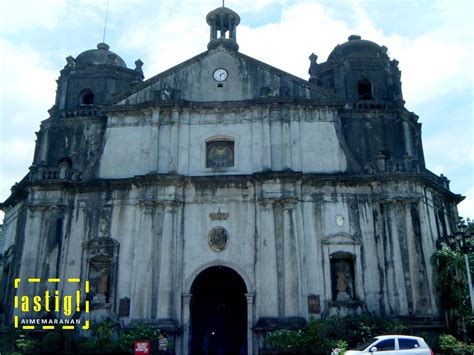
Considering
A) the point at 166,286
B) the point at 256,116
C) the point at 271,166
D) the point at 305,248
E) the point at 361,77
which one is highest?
the point at 361,77

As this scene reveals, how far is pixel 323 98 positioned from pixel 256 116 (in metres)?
2.96

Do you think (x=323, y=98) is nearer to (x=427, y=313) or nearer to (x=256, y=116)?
(x=256, y=116)

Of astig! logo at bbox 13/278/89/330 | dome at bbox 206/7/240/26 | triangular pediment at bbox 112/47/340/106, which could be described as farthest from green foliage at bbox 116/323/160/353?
dome at bbox 206/7/240/26

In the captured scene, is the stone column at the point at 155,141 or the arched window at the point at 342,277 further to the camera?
the stone column at the point at 155,141

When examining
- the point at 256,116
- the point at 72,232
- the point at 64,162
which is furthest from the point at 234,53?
the point at 72,232

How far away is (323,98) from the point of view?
2170 cm

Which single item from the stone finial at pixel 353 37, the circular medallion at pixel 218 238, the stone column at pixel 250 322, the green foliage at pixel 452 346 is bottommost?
the green foliage at pixel 452 346

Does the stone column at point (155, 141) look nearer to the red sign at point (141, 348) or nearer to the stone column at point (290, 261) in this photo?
the stone column at point (290, 261)

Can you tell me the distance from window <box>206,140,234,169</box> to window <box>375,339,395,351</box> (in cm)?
950

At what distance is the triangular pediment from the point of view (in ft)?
71.6

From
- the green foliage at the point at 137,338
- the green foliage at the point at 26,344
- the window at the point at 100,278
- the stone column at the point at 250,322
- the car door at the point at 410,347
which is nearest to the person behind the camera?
the car door at the point at 410,347

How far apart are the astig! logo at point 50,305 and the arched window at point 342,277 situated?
365 inches

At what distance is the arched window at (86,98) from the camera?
23.9 metres

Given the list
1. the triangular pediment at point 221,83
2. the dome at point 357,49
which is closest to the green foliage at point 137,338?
the triangular pediment at point 221,83
